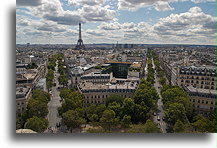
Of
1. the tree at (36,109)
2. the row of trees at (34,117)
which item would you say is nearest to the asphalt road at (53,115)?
the row of trees at (34,117)

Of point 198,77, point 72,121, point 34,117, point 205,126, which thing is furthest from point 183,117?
point 198,77

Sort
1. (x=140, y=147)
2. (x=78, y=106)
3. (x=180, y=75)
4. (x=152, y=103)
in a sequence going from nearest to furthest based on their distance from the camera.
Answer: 1. (x=140, y=147)
2. (x=78, y=106)
3. (x=152, y=103)
4. (x=180, y=75)

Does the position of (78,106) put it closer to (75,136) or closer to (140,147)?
(75,136)

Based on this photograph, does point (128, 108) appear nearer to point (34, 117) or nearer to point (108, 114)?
point (108, 114)

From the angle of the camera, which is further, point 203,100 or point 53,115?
point 53,115

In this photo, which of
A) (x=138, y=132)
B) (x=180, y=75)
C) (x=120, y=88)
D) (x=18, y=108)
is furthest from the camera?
(x=180, y=75)

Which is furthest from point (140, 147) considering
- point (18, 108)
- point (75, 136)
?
point (18, 108)

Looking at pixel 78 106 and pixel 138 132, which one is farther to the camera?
pixel 78 106
